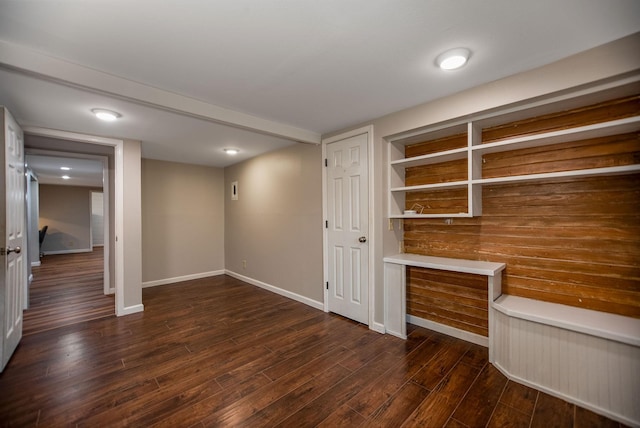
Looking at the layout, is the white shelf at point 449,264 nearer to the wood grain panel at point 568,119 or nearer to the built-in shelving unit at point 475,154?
the built-in shelving unit at point 475,154

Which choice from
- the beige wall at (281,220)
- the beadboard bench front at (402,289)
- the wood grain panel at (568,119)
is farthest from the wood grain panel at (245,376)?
the wood grain panel at (568,119)

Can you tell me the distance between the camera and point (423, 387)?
2.03 m

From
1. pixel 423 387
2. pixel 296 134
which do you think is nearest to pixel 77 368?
pixel 423 387

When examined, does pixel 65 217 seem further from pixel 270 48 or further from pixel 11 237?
pixel 270 48

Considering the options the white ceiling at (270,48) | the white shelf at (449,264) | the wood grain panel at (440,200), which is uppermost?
the white ceiling at (270,48)

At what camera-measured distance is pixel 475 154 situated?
244 cm

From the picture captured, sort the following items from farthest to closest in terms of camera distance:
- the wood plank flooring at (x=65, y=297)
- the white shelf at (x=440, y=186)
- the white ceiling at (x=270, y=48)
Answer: the wood plank flooring at (x=65, y=297), the white shelf at (x=440, y=186), the white ceiling at (x=270, y=48)

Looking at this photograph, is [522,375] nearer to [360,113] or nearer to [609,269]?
[609,269]

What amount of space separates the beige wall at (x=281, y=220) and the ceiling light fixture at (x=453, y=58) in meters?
1.97

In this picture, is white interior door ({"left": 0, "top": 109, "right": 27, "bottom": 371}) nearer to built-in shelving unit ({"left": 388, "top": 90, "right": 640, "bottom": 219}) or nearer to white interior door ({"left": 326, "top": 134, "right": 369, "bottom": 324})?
white interior door ({"left": 326, "top": 134, "right": 369, "bottom": 324})

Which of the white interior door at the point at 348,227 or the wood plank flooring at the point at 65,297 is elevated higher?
the white interior door at the point at 348,227

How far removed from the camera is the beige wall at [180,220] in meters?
4.91

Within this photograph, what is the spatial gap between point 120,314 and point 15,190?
183cm

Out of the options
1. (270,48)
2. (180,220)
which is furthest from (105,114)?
(180,220)
